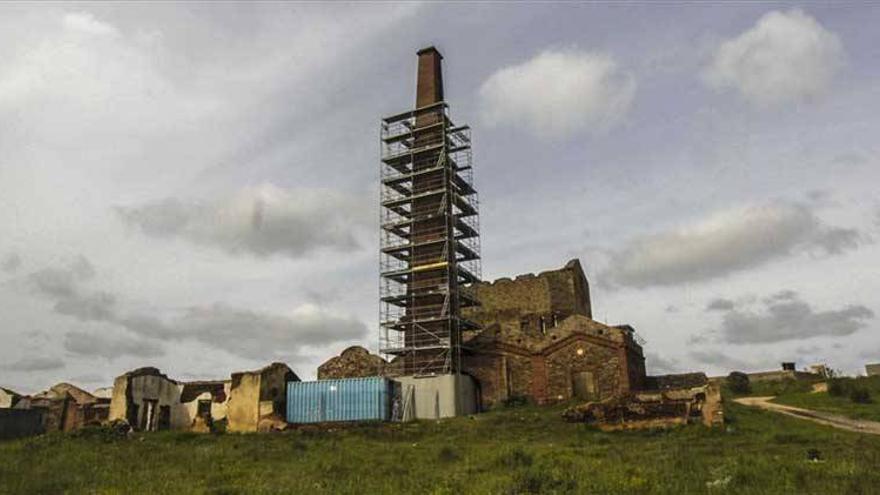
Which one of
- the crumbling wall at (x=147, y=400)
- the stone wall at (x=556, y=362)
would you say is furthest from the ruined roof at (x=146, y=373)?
the stone wall at (x=556, y=362)

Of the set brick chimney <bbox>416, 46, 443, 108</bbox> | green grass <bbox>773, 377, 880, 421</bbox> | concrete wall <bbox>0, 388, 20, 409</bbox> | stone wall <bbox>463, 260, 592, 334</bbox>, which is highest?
brick chimney <bbox>416, 46, 443, 108</bbox>

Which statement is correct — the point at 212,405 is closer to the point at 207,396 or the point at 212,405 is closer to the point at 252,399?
the point at 207,396

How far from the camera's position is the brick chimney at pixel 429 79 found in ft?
145

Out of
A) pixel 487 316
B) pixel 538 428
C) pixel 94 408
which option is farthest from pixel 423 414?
pixel 94 408

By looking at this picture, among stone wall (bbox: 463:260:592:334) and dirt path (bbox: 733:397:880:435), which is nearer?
dirt path (bbox: 733:397:880:435)

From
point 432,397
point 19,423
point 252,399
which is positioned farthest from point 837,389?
point 19,423

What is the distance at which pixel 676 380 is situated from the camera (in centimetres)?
4019

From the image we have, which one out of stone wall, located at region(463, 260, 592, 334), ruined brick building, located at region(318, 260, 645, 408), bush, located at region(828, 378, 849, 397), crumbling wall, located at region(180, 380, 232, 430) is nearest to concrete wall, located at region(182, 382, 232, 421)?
crumbling wall, located at region(180, 380, 232, 430)

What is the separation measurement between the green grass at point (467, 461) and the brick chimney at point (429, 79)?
2441 cm

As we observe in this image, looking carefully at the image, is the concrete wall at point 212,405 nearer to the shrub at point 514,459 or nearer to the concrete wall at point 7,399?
the concrete wall at point 7,399

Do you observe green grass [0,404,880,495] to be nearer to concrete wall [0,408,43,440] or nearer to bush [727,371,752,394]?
concrete wall [0,408,43,440]

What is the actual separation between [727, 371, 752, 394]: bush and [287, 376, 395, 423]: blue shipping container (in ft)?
86.6

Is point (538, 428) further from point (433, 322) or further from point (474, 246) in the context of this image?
point (474, 246)

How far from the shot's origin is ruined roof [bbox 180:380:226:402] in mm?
37438
